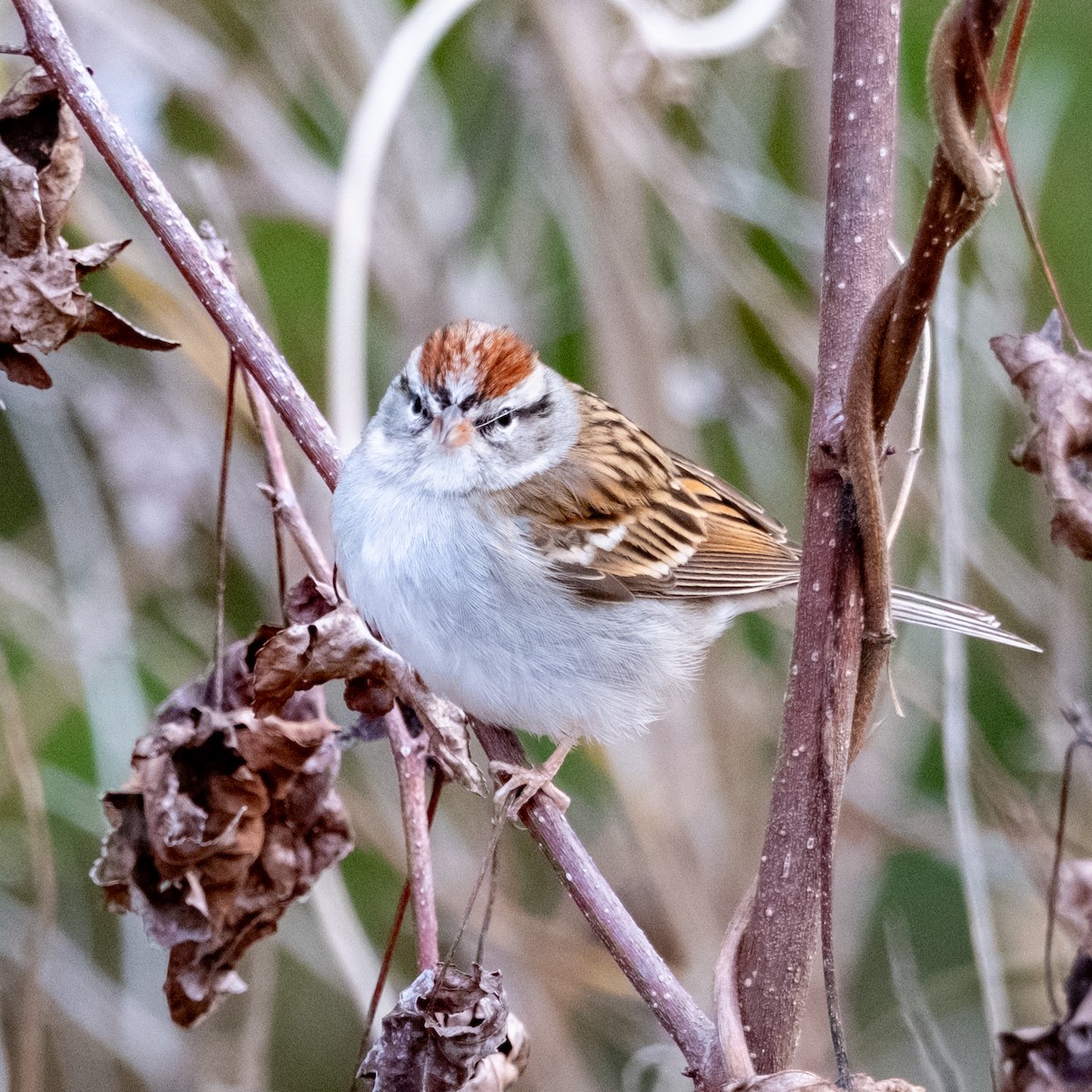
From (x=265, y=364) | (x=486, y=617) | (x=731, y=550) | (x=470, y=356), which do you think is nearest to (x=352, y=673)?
(x=265, y=364)

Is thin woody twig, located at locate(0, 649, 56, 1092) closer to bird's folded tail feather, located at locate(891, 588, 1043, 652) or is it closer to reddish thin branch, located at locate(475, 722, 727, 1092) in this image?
reddish thin branch, located at locate(475, 722, 727, 1092)

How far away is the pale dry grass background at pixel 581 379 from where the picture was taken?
281 centimetres

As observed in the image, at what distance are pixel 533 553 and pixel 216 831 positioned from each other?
0.79 metres

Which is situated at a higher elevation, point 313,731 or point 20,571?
point 313,731

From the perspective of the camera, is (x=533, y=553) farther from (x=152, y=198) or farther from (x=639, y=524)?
(x=152, y=198)

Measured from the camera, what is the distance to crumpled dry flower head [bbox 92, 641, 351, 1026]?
4.56ft

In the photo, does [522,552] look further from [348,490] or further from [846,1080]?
[846,1080]

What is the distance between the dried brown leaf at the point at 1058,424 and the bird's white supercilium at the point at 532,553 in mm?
818

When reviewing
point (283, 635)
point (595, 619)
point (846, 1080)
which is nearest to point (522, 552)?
point (595, 619)

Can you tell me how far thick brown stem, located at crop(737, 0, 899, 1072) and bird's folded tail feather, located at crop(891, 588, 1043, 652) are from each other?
0.96m

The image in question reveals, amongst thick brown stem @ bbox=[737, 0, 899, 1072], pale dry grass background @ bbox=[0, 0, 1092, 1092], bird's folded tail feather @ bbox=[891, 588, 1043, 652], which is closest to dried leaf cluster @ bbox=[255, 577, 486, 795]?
thick brown stem @ bbox=[737, 0, 899, 1072]

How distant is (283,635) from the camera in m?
1.23

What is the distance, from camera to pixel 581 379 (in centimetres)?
329

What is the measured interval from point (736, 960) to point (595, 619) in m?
0.96
